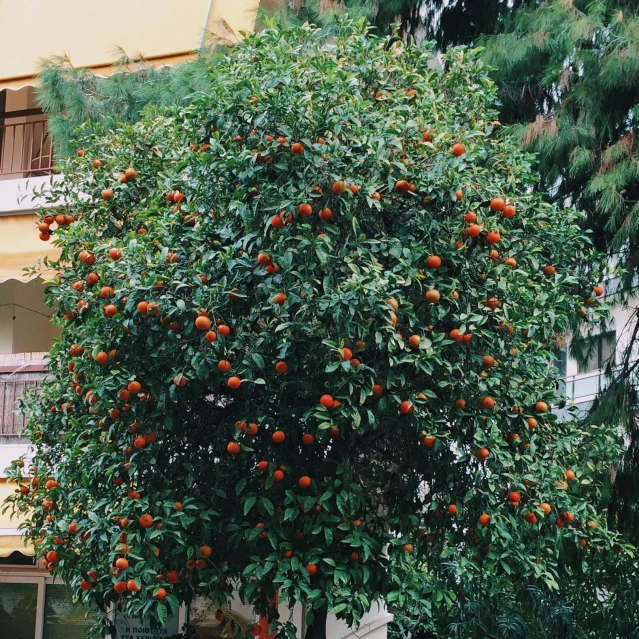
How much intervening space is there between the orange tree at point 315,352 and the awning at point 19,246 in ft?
Result: 8.54

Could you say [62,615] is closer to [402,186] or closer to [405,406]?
[405,406]

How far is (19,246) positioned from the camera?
932cm

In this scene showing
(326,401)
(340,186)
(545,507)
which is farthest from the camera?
(545,507)

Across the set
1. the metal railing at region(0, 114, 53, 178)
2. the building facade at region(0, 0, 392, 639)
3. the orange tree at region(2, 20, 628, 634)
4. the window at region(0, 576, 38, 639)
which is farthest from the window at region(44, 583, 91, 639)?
the metal railing at region(0, 114, 53, 178)

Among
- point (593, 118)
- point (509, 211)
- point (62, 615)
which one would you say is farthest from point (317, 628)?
point (62, 615)

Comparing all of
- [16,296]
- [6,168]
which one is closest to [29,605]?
[16,296]

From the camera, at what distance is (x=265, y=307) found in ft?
18.5

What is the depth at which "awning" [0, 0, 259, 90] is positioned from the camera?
9148 millimetres

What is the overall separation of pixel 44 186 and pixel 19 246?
99cm

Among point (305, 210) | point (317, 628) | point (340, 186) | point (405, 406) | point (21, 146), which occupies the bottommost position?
point (317, 628)

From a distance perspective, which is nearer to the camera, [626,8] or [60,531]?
[60,531]

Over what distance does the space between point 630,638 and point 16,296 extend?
8121mm

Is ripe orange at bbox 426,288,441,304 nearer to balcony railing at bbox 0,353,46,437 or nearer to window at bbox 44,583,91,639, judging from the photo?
balcony railing at bbox 0,353,46,437

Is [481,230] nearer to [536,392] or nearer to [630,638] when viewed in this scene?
[536,392]
